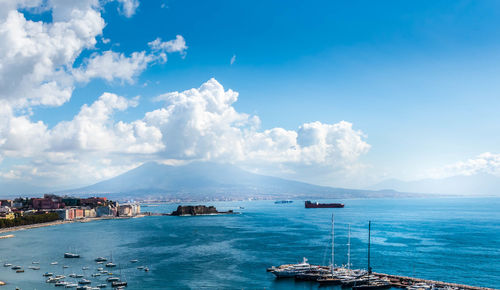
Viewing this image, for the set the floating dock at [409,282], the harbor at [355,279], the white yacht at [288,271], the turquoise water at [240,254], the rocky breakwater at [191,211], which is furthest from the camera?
the rocky breakwater at [191,211]

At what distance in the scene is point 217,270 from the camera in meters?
46.5

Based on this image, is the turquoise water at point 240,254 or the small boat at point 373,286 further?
the turquoise water at point 240,254

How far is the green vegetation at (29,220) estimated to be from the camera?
304ft

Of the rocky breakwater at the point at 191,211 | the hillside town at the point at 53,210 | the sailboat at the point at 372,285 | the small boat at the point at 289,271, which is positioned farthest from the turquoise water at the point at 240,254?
the rocky breakwater at the point at 191,211

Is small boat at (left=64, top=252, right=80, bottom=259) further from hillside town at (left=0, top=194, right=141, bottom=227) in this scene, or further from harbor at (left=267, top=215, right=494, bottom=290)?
hillside town at (left=0, top=194, right=141, bottom=227)

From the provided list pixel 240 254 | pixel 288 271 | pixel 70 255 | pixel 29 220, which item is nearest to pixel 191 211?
pixel 29 220

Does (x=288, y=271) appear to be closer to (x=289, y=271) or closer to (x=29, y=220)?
(x=289, y=271)

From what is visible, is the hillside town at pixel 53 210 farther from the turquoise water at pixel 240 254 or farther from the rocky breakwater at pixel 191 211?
the turquoise water at pixel 240 254

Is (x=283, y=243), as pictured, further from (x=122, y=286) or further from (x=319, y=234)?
(x=122, y=286)

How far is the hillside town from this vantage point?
339 ft

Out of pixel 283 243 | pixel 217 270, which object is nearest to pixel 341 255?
pixel 283 243

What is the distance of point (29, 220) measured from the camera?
10125 cm

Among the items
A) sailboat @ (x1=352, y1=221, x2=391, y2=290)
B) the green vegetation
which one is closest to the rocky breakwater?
the green vegetation

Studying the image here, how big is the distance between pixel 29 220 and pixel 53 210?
24.5 m
